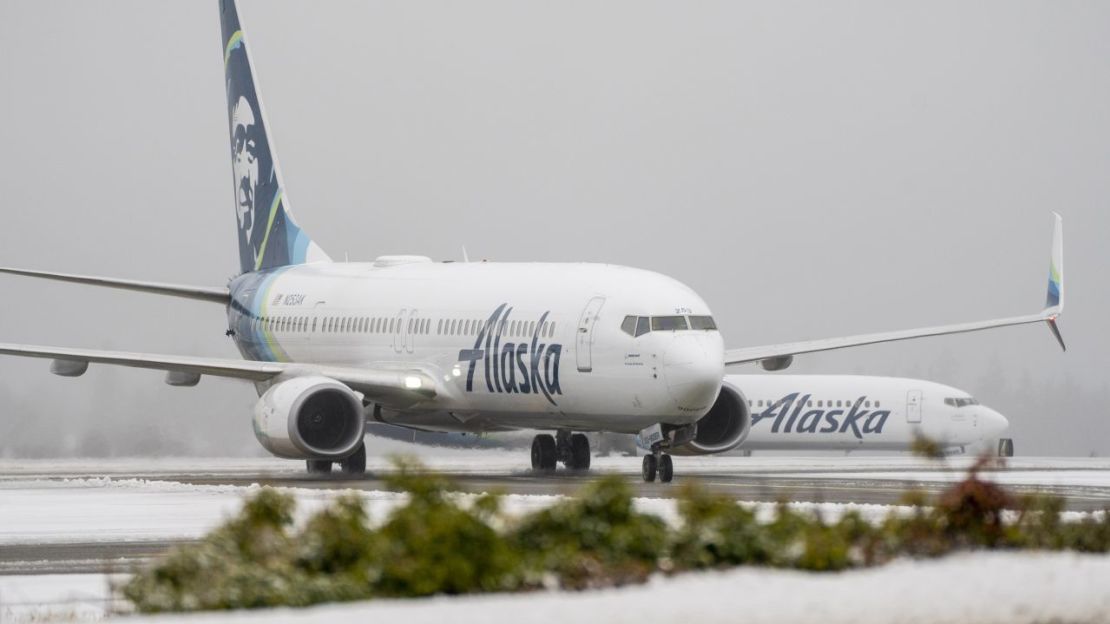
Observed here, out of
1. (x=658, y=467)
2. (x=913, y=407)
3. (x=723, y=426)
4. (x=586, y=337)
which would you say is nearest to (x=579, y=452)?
(x=723, y=426)

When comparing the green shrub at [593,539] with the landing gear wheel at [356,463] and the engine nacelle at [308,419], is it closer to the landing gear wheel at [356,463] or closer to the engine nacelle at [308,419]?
the engine nacelle at [308,419]

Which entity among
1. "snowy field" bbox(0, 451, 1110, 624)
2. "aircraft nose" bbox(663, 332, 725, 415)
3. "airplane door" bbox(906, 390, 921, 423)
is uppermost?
"aircraft nose" bbox(663, 332, 725, 415)

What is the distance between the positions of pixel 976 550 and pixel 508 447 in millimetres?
35658

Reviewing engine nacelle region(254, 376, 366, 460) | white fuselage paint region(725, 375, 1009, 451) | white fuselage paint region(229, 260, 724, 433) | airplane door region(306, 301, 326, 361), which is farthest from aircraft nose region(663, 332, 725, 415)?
white fuselage paint region(725, 375, 1009, 451)

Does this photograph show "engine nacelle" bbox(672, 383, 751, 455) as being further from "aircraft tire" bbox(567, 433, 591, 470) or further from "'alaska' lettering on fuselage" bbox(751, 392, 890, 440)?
"'alaska' lettering on fuselage" bbox(751, 392, 890, 440)

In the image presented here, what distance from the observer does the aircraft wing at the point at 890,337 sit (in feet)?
116

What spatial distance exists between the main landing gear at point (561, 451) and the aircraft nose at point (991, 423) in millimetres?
20741

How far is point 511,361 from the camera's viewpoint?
105 feet

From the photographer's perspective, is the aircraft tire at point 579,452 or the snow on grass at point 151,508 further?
the aircraft tire at point 579,452

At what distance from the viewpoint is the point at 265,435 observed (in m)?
31.8

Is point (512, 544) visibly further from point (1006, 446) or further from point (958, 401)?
point (1006, 446)

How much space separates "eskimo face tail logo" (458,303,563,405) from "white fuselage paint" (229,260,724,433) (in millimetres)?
23

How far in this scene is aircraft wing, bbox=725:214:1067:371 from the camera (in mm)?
35250

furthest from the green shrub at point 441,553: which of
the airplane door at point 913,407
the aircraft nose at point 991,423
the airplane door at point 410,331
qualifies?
the aircraft nose at point 991,423
